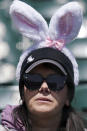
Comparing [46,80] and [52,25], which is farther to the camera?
[52,25]

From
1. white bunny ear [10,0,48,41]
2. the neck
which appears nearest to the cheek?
the neck

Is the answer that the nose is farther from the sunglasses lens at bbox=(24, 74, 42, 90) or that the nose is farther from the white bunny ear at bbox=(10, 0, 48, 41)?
the white bunny ear at bbox=(10, 0, 48, 41)

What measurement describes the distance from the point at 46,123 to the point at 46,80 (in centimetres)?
27

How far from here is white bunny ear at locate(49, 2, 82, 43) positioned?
105 inches

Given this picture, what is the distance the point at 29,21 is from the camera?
2.73 m

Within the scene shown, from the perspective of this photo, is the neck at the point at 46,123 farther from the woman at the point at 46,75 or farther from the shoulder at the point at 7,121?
the shoulder at the point at 7,121

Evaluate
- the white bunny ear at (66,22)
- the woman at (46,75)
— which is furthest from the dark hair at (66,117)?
the white bunny ear at (66,22)

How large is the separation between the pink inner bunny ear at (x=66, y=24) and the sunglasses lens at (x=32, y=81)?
0.34m

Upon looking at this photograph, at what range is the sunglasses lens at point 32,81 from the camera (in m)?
2.55

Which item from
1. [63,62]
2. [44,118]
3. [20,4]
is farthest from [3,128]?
[20,4]

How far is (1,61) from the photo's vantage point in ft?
10.7

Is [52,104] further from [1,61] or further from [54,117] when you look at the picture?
A: [1,61]

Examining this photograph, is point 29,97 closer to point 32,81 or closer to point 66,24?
point 32,81

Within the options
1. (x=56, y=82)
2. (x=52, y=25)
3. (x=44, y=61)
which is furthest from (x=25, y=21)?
(x=56, y=82)
